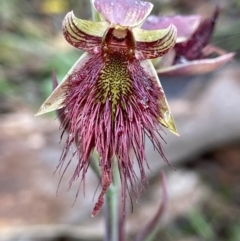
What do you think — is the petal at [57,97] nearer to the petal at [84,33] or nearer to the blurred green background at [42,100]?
the petal at [84,33]

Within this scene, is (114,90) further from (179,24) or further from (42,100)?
(42,100)

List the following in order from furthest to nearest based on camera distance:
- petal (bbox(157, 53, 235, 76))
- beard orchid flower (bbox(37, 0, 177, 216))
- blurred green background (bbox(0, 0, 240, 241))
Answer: blurred green background (bbox(0, 0, 240, 241)) → petal (bbox(157, 53, 235, 76)) → beard orchid flower (bbox(37, 0, 177, 216))

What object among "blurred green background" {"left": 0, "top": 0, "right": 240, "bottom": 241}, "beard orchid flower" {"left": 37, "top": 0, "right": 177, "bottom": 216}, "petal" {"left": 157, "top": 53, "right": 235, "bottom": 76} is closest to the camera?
"beard orchid flower" {"left": 37, "top": 0, "right": 177, "bottom": 216}

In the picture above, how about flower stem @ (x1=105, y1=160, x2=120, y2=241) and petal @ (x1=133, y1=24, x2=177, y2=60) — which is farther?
flower stem @ (x1=105, y1=160, x2=120, y2=241)

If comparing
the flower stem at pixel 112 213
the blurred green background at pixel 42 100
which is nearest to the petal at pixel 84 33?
the flower stem at pixel 112 213

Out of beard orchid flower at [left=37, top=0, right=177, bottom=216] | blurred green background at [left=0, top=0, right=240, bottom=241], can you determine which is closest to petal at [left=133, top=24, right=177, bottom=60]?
beard orchid flower at [left=37, top=0, right=177, bottom=216]

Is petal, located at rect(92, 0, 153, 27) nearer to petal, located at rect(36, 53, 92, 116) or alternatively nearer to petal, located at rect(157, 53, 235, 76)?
petal, located at rect(36, 53, 92, 116)

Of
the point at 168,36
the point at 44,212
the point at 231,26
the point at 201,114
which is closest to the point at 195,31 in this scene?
the point at 168,36
